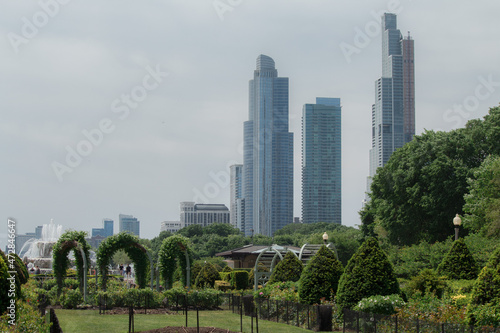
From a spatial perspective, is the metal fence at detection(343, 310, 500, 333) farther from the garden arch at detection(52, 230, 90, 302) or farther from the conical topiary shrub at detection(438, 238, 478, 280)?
the garden arch at detection(52, 230, 90, 302)

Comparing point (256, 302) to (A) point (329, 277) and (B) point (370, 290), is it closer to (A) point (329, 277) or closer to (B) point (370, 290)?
(A) point (329, 277)

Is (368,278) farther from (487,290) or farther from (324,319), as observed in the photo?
(487,290)

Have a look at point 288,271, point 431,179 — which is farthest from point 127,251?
point 431,179

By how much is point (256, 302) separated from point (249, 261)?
45.1 meters

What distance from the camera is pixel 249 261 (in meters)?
70.4

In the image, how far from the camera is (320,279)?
24000 millimetres

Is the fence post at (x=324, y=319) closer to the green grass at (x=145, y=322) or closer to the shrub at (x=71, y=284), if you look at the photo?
the green grass at (x=145, y=322)

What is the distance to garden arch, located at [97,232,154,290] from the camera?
32094 millimetres

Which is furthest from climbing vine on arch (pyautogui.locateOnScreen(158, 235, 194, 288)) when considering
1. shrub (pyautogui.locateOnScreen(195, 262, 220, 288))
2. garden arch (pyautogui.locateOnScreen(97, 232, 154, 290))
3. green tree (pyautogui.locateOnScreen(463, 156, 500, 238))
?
green tree (pyautogui.locateOnScreen(463, 156, 500, 238))

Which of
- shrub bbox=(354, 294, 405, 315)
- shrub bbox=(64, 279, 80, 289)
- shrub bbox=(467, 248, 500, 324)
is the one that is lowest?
shrub bbox=(64, 279, 80, 289)

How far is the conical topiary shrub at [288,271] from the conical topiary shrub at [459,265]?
Answer: 6747 mm

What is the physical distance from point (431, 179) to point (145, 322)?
3047cm

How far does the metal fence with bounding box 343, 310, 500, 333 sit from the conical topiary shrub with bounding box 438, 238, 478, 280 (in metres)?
8.56

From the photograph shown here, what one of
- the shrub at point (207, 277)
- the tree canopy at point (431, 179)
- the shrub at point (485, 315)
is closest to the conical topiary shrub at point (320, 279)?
the shrub at point (485, 315)
